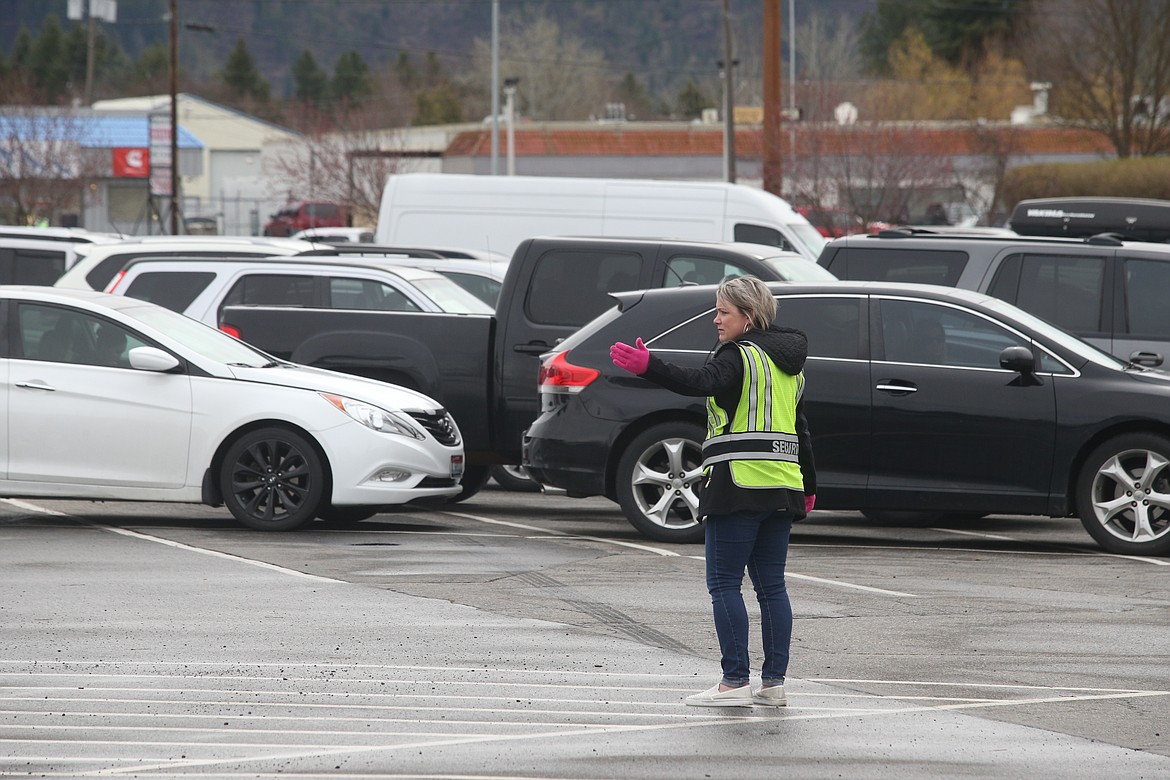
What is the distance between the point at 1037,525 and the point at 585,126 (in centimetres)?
5421

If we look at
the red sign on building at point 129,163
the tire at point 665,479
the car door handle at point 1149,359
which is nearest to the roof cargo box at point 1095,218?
the car door handle at point 1149,359

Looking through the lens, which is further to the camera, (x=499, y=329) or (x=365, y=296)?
(x=365, y=296)

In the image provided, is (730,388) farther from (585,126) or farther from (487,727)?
(585,126)

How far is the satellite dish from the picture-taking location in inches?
1730

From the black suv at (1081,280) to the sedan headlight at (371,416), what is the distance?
4579mm

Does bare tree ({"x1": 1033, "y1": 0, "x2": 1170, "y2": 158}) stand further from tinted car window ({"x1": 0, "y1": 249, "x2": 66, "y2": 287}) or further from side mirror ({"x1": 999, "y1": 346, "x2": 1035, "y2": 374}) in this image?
side mirror ({"x1": 999, "y1": 346, "x2": 1035, "y2": 374})

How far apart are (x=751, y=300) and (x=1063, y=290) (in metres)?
7.41

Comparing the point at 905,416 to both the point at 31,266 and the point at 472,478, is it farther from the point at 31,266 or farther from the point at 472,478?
the point at 31,266

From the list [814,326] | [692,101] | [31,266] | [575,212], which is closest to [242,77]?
[692,101]

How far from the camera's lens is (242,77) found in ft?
480

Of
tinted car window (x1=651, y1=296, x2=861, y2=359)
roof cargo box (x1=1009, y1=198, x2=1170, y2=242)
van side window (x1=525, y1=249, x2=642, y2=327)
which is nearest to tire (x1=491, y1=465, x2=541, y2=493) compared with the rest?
van side window (x1=525, y1=249, x2=642, y2=327)

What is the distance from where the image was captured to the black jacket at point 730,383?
6.26 m

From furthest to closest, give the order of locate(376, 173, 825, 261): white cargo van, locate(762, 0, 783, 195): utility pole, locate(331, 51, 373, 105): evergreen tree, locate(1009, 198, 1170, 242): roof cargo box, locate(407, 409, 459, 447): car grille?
locate(331, 51, 373, 105): evergreen tree < locate(762, 0, 783, 195): utility pole < locate(376, 173, 825, 261): white cargo van < locate(1009, 198, 1170, 242): roof cargo box < locate(407, 409, 459, 447): car grille

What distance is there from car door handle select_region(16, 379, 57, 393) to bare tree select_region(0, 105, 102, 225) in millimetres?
39185
